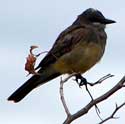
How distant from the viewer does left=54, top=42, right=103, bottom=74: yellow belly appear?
7223mm

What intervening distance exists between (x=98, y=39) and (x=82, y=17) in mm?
1163

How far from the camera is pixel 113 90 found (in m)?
2.89

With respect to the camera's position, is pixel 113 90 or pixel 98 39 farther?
pixel 98 39

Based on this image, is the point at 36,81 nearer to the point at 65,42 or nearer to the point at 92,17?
the point at 65,42

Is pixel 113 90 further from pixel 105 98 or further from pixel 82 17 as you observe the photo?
pixel 82 17

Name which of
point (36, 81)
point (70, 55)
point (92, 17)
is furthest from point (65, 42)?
point (92, 17)

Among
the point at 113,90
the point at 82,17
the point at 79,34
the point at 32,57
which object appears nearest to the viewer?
the point at 113,90

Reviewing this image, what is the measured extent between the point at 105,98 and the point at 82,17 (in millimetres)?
6077

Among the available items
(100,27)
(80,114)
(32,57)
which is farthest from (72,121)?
(100,27)

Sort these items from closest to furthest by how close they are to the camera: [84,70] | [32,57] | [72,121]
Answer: [72,121] < [32,57] < [84,70]

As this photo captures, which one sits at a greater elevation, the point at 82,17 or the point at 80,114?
the point at 82,17

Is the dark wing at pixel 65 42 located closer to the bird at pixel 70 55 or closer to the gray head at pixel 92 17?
the bird at pixel 70 55

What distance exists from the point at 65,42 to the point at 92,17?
174 centimetres

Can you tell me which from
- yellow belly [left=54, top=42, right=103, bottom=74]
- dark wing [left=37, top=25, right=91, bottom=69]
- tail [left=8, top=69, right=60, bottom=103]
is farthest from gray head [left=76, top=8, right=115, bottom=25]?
tail [left=8, top=69, right=60, bottom=103]
